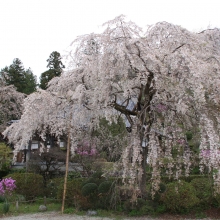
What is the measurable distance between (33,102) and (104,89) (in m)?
1.82

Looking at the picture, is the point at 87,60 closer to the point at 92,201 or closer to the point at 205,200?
the point at 92,201

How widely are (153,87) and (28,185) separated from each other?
222 inches

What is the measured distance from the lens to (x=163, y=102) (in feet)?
19.7

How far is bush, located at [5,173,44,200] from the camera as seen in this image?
9078 millimetres

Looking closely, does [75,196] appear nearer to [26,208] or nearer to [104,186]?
[104,186]

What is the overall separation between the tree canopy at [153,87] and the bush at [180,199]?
664 mm

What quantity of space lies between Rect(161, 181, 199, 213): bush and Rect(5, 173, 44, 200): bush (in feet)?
14.5

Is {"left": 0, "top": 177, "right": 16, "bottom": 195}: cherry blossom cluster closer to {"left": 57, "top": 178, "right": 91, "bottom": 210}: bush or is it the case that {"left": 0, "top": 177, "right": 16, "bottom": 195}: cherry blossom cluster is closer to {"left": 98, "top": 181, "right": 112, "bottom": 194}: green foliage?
{"left": 57, "top": 178, "right": 91, "bottom": 210}: bush

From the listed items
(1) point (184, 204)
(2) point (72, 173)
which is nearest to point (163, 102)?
(1) point (184, 204)

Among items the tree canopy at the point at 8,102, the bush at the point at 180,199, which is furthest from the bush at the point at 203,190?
the tree canopy at the point at 8,102

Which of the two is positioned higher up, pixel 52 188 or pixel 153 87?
pixel 153 87

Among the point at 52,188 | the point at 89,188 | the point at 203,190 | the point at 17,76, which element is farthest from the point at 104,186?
the point at 17,76

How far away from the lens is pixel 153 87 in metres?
6.05

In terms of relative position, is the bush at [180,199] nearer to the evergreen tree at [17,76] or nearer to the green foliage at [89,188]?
the green foliage at [89,188]
